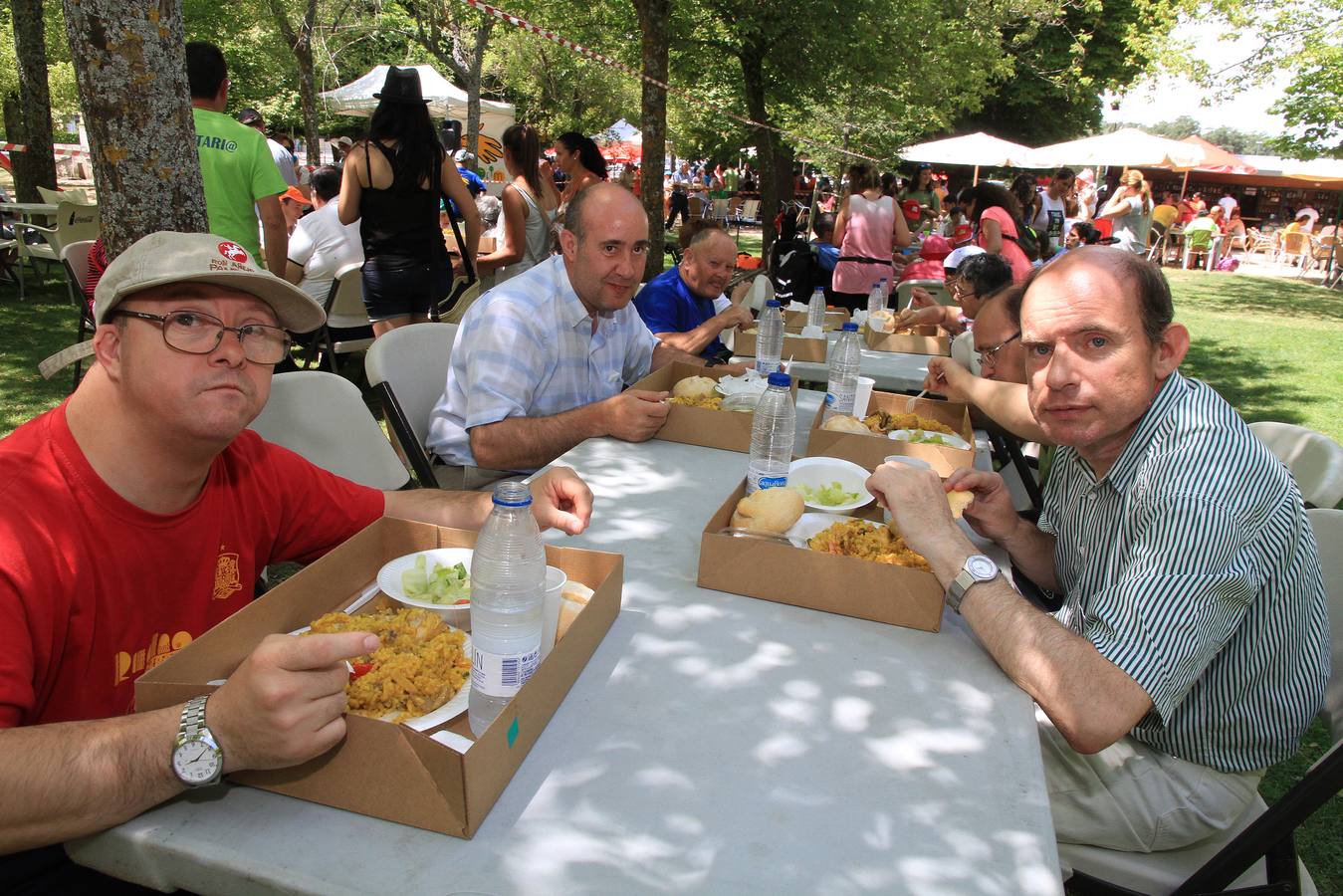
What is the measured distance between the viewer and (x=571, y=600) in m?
1.74

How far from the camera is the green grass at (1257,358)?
3.26 metres

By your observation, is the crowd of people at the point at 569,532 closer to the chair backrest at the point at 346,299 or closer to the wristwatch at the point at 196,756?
the wristwatch at the point at 196,756

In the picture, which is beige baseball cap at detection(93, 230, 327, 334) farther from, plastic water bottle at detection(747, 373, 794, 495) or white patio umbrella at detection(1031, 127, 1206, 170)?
white patio umbrella at detection(1031, 127, 1206, 170)

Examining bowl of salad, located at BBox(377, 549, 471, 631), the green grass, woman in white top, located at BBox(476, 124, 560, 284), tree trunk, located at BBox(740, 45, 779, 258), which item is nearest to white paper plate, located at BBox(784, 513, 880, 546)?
bowl of salad, located at BBox(377, 549, 471, 631)

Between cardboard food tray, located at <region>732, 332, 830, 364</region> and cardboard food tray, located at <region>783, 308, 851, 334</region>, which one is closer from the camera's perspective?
cardboard food tray, located at <region>732, 332, 830, 364</region>

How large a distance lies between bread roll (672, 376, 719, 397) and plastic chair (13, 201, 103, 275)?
25.1 ft

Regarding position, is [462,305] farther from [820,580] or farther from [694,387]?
[820,580]

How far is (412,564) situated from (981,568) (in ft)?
4.11

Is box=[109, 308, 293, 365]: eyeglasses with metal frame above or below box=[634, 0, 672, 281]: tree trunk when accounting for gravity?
below

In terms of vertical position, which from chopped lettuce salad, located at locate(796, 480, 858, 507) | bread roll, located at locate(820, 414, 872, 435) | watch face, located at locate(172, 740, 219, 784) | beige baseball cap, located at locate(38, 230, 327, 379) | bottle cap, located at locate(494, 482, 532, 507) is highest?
beige baseball cap, located at locate(38, 230, 327, 379)

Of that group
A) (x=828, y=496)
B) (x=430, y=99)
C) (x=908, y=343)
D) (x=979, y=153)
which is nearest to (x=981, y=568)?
(x=828, y=496)

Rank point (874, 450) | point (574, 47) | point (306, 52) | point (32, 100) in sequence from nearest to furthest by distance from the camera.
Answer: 1. point (874, 450)
2. point (32, 100)
3. point (574, 47)
4. point (306, 52)

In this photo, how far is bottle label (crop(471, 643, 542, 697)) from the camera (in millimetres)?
1382

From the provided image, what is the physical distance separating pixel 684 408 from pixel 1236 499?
1.72 m
